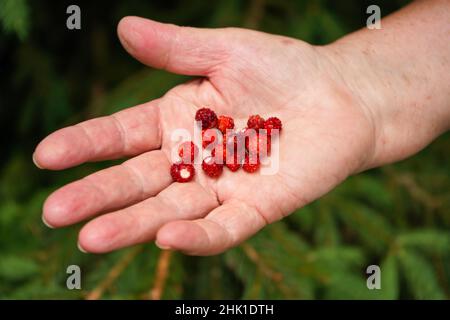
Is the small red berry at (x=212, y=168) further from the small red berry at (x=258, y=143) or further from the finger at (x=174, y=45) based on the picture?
the finger at (x=174, y=45)

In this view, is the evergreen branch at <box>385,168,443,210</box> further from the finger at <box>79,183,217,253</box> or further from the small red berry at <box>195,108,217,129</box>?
the finger at <box>79,183,217,253</box>

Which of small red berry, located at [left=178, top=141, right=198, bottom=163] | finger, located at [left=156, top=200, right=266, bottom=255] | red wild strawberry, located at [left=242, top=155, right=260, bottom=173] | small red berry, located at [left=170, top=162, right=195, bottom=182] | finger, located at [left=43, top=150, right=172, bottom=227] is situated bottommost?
finger, located at [left=156, top=200, right=266, bottom=255]

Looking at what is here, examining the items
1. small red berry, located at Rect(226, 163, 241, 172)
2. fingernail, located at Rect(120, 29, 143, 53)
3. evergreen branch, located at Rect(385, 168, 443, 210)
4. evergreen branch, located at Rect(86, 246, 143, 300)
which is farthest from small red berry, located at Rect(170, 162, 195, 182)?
evergreen branch, located at Rect(385, 168, 443, 210)

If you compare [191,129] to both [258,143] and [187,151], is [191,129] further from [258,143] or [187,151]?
[258,143]

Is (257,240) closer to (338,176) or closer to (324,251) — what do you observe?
(324,251)

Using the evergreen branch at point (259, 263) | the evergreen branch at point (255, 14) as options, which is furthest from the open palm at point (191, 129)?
the evergreen branch at point (255, 14)

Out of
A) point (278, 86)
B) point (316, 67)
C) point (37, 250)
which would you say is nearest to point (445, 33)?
point (316, 67)

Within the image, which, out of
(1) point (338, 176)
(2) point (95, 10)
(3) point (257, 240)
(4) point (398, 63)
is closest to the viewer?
(1) point (338, 176)
